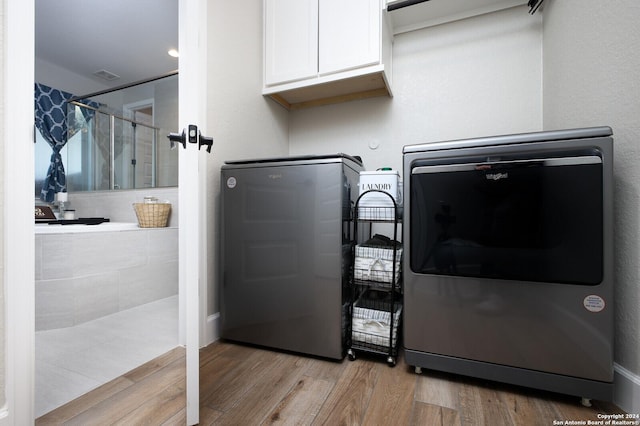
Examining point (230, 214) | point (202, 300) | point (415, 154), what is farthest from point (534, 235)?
point (202, 300)

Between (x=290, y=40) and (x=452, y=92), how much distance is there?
3.66 ft

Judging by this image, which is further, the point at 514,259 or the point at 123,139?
the point at 123,139

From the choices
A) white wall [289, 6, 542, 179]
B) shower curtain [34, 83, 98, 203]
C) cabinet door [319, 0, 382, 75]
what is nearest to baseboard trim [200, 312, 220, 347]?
white wall [289, 6, 542, 179]

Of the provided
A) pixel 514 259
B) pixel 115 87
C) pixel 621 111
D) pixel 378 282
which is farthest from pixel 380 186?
pixel 115 87

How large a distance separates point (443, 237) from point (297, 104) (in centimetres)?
156

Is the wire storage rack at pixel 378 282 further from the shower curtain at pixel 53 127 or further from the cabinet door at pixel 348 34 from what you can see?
the shower curtain at pixel 53 127

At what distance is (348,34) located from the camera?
1.67 m

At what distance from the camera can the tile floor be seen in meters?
1.08

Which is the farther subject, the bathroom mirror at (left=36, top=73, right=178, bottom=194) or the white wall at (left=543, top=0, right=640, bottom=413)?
the bathroom mirror at (left=36, top=73, right=178, bottom=194)

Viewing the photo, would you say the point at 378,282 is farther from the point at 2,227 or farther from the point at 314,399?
the point at 2,227

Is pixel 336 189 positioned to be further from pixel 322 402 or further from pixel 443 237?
pixel 322 402

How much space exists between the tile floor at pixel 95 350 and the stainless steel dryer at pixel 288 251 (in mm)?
429

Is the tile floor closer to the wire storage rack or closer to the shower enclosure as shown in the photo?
the wire storage rack

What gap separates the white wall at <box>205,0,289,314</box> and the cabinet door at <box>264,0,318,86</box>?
89 mm
